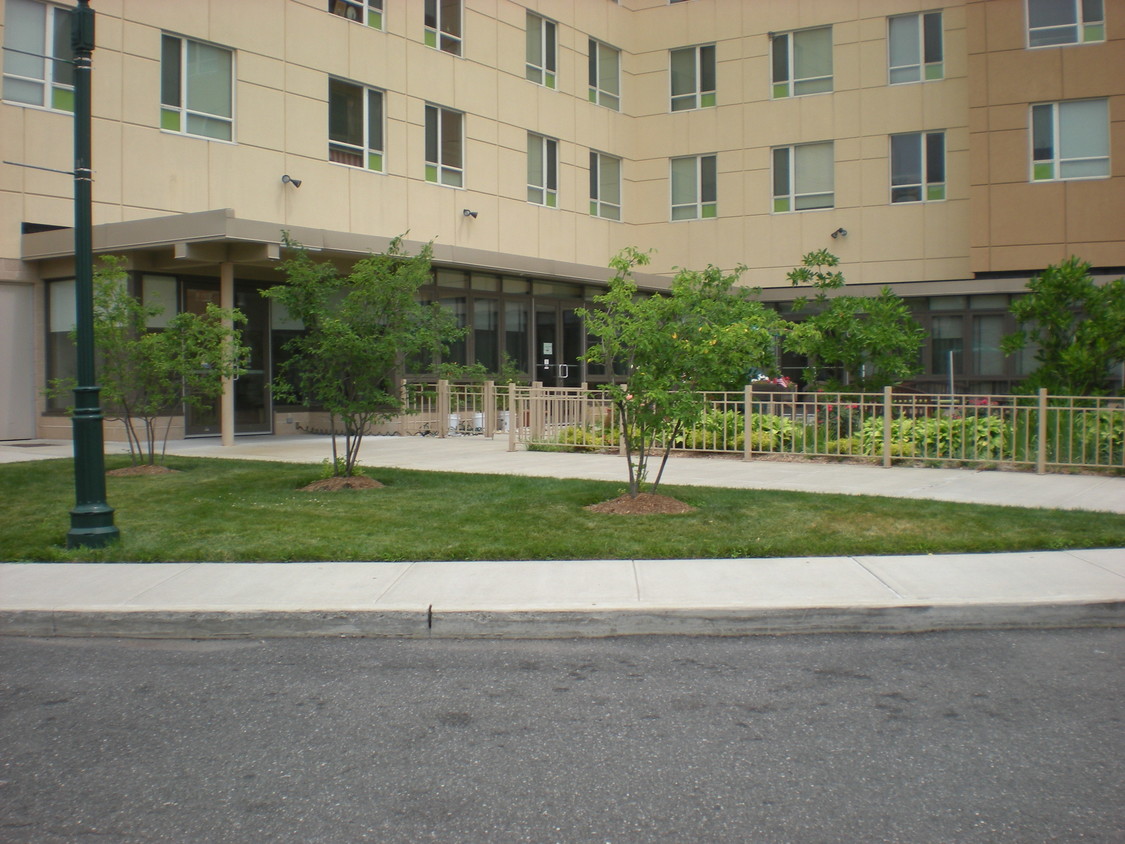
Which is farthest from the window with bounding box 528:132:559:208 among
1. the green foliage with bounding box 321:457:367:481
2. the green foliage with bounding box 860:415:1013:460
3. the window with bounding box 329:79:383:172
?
the green foliage with bounding box 321:457:367:481

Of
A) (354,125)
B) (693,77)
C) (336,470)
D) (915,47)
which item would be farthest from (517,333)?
(336,470)

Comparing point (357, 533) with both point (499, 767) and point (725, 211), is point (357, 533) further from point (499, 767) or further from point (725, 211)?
point (725, 211)

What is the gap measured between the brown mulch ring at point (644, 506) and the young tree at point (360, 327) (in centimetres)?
321

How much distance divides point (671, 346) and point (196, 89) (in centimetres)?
1464

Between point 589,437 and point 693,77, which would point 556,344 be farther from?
point 589,437

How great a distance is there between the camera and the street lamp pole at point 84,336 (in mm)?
8758

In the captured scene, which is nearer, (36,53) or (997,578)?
(997,578)

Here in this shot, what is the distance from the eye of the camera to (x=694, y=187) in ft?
100

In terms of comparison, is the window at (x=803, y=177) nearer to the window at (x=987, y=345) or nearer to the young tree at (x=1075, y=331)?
the window at (x=987, y=345)

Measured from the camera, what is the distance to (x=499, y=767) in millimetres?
4508

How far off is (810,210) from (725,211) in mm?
2443

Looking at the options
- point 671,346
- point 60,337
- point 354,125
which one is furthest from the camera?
point 354,125

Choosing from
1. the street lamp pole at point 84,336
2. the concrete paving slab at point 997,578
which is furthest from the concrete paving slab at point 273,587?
the concrete paving slab at point 997,578

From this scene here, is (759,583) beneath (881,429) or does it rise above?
beneath
